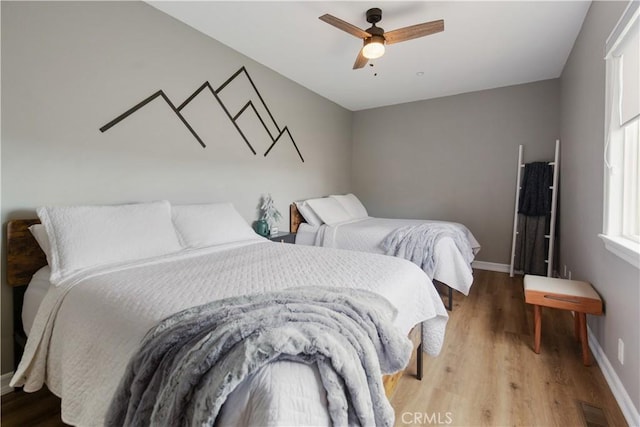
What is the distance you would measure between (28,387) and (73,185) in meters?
1.13

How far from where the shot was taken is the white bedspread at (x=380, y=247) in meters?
Result: 2.71

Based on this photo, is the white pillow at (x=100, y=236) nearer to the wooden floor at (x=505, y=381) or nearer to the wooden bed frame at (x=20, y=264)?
the wooden bed frame at (x=20, y=264)

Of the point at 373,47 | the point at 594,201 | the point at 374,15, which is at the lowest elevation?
the point at 594,201

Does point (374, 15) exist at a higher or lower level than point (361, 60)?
higher

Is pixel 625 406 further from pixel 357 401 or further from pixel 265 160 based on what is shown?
pixel 265 160

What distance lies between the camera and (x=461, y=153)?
429 cm

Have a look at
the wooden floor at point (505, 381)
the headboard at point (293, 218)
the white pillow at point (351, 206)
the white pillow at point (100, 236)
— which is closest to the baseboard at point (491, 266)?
the wooden floor at point (505, 381)

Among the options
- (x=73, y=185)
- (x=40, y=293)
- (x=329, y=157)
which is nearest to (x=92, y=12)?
(x=73, y=185)

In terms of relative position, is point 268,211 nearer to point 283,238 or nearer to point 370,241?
point 283,238

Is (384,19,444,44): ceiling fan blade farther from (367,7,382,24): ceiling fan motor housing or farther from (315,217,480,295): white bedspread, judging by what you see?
(315,217,480,295): white bedspread

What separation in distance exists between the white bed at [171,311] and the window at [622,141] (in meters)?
1.15

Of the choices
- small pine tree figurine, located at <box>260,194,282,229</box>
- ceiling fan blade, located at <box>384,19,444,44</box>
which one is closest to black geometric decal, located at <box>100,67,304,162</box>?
small pine tree figurine, located at <box>260,194,282,229</box>

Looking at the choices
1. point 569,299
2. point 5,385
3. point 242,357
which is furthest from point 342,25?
point 5,385

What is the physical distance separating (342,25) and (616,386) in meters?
Answer: 2.77
